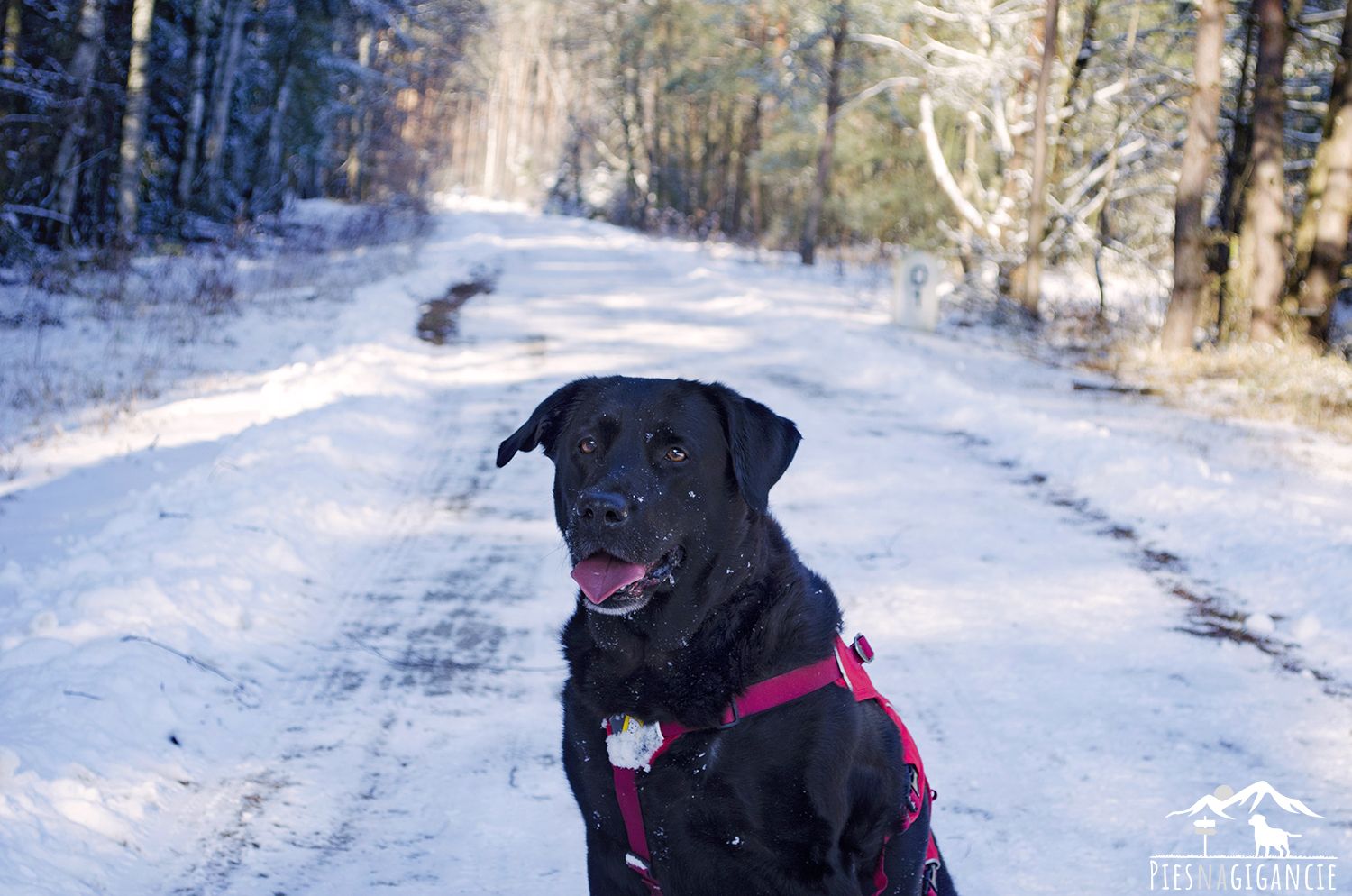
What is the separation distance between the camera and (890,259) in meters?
30.4

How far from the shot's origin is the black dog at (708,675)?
7.59ft

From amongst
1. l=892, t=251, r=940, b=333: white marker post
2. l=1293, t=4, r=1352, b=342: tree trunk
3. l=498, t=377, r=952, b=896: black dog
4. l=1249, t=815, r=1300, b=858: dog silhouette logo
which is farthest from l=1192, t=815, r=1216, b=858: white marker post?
l=892, t=251, r=940, b=333: white marker post

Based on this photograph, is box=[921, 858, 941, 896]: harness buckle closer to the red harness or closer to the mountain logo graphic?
the red harness

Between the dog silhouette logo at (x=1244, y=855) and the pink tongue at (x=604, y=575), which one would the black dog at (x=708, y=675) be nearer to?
the pink tongue at (x=604, y=575)

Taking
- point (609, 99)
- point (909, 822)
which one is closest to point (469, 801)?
point (909, 822)

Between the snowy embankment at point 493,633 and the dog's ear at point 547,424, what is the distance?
1.29 meters

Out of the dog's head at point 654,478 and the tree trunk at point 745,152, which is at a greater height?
the tree trunk at point 745,152

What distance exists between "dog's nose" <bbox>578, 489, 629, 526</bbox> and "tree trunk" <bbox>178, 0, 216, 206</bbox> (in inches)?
807

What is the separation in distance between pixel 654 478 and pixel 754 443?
316 mm

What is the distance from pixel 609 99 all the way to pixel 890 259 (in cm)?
2591

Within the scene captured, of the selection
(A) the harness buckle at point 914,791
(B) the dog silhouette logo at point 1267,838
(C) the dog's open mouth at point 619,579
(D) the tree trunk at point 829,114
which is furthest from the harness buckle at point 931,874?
(D) the tree trunk at point 829,114

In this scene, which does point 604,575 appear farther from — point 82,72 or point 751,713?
point 82,72

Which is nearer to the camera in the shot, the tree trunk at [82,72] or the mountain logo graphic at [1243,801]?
the mountain logo graphic at [1243,801]

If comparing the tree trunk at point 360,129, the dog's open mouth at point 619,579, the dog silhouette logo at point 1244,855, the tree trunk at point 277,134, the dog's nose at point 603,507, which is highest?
the tree trunk at point 360,129
